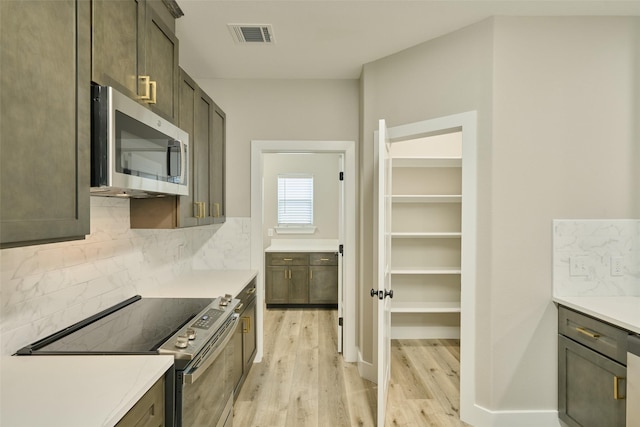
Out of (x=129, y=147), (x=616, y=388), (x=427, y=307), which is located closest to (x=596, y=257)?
(x=616, y=388)

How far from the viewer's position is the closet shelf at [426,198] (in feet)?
11.9

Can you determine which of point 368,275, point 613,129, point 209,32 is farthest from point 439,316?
point 209,32

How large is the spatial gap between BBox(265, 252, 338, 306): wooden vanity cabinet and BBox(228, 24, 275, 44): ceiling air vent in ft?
9.93

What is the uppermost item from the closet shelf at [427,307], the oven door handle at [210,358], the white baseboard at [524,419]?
the oven door handle at [210,358]

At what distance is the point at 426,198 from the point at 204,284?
2.40 meters

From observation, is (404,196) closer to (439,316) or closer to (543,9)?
(439,316)

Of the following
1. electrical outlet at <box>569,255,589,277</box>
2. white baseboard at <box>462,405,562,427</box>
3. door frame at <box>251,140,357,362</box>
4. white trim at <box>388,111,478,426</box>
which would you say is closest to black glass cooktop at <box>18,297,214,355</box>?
door frame at <box>251,140,357,362</box>

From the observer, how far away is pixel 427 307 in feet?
12.4

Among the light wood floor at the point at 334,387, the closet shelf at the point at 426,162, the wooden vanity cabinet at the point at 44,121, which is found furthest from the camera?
the closet shelf at the point at 426,162

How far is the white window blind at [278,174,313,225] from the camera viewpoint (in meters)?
5.62

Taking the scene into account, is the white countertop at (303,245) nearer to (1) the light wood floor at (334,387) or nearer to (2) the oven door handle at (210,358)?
(1) the light wood floor at (334,387)

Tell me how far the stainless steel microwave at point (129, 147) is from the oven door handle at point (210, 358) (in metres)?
0.79

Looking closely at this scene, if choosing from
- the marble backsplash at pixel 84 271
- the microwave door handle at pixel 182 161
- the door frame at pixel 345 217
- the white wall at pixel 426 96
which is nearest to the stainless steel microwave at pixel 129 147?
the microwave door handle at pixel 182 161

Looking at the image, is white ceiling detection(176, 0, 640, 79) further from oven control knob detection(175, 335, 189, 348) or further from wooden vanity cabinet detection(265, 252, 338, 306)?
wooden vanity cabinet detection(265, 252, 338, 306)
